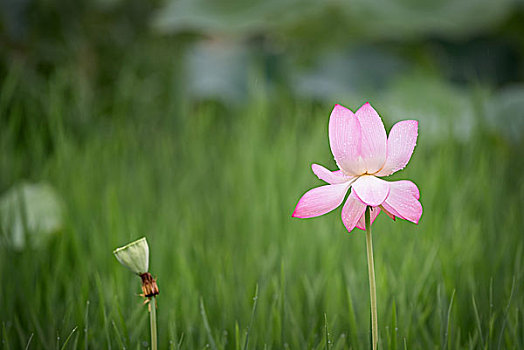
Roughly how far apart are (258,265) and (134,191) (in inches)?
15.1

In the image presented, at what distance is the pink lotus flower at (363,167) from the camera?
0.35 meters

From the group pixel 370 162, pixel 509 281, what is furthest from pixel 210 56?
pixel 370 162

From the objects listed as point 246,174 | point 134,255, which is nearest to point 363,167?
point 134,255

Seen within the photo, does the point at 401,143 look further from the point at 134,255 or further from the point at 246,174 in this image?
the point at 246,174

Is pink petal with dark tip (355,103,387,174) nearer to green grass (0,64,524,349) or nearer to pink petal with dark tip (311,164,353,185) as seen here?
pink petal with dark tip (311,164,353,185)

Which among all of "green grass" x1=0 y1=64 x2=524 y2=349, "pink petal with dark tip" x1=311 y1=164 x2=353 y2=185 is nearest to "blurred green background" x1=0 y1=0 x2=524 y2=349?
"green grass" x1=0 y1=64 x2=524 y2=349

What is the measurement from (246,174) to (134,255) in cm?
68

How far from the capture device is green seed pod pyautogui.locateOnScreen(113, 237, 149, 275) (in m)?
0.38

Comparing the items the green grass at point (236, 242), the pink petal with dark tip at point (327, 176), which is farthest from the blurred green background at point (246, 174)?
the pink petal with dark tip at point (327, 176)

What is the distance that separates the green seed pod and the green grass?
11 centimetres

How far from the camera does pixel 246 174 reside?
1.05m

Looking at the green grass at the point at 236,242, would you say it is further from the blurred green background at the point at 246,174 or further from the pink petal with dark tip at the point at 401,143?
the pink petal with dark tip at the point at 401,143

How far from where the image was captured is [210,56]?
165 centimetres

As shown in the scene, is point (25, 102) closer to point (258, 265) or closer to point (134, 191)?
point (134, 191)
